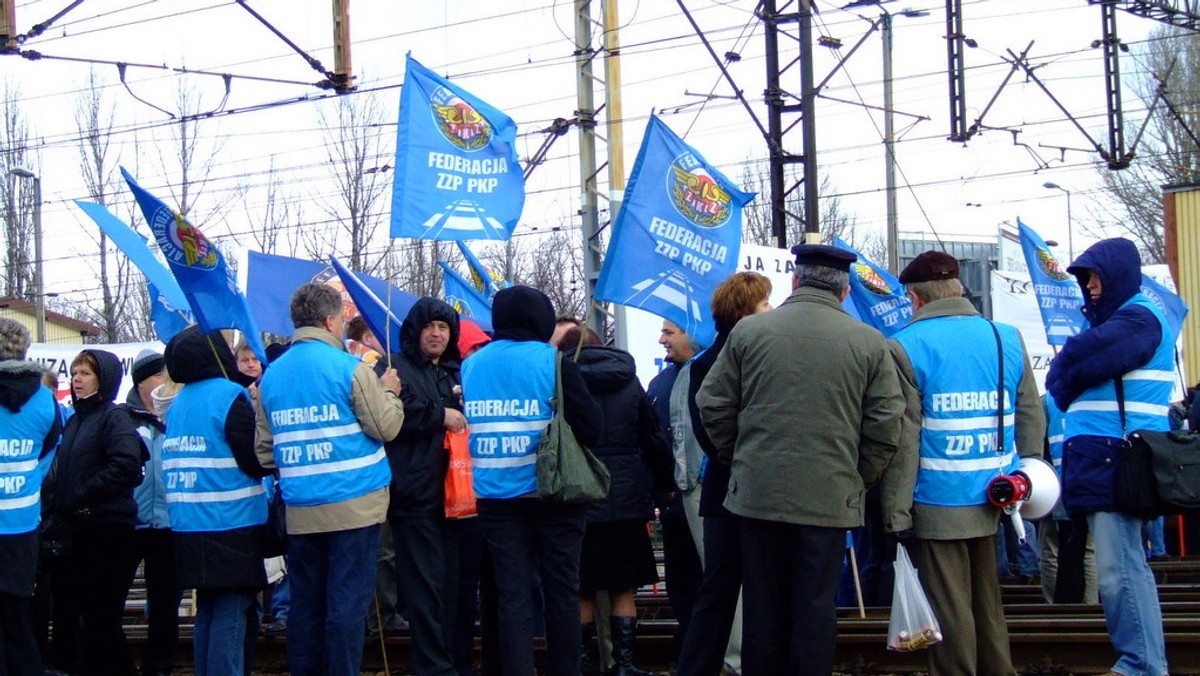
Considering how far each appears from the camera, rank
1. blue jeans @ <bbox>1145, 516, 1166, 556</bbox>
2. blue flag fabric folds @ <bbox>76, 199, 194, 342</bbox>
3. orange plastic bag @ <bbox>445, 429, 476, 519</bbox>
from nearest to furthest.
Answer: orange plastic bag @ <bbox>445, 429, 476, 519</bbox>
blue flag fabric folds @ <bbox>76, 199, 194, 342</bbox>
blue jeans @ <bbox>1145, 516, 1166, 556</bbox>

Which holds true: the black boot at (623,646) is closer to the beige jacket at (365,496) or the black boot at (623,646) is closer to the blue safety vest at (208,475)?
the beige jacket at (365,496)

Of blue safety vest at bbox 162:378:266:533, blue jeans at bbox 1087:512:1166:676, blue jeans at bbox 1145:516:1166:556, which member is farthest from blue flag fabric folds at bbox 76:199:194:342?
blue jeans at bbox 1145:516:1166:556

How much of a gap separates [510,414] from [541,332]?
0.47 meters

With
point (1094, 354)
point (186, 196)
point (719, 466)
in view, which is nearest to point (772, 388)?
point (719, 466)

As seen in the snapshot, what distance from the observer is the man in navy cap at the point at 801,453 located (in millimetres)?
5734

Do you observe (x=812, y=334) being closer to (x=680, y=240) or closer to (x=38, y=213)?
(x=680, y=240)

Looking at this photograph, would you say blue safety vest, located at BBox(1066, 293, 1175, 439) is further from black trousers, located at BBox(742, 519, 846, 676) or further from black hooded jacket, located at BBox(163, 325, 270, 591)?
black hooded jacket, located at BBox(163, 325, 270, 591)

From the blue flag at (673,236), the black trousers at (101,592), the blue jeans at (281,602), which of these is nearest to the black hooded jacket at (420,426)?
the blue flag at (673,236)

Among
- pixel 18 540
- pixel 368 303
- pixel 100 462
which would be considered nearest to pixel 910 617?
pixel 368 303

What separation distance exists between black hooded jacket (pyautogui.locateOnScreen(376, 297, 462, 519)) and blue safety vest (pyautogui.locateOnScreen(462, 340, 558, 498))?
360mm

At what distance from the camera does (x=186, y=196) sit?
39.7m

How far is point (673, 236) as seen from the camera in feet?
26.2

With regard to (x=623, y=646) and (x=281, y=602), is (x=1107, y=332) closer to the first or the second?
(x=623, y=646)

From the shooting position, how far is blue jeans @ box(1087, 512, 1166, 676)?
6.38 m
